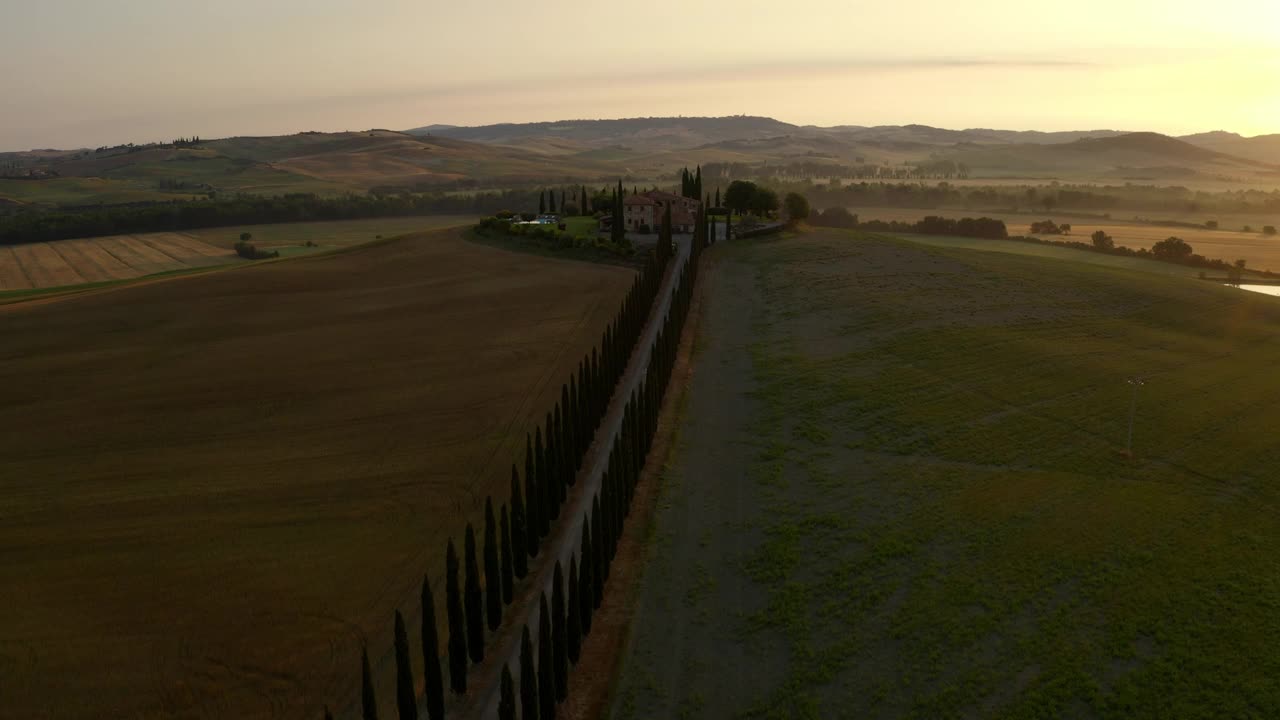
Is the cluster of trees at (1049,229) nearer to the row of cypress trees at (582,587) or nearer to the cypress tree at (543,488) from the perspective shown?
the row of cypress trees at (582,587)

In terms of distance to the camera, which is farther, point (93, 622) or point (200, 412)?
point (200, 412)

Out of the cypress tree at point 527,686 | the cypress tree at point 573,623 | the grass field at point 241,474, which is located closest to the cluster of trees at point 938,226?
the grass field at point 241,474

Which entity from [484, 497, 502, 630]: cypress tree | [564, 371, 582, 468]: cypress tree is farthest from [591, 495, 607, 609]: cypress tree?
[564, 371, 582, 468]: cypress tree

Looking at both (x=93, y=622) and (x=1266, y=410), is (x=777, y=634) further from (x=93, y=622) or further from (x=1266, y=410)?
(x=1266, y=410)

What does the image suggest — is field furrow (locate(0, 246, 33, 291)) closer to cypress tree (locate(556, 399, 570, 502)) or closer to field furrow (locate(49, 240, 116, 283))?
field furrow (locate(49, 240, 116, 283))

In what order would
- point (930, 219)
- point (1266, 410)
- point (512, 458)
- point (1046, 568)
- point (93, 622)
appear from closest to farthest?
point (93, 622), point (1046, 568), point (512, 458), point (1266, 410), point (930, 219)

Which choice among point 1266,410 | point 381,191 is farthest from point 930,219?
point 381,191
